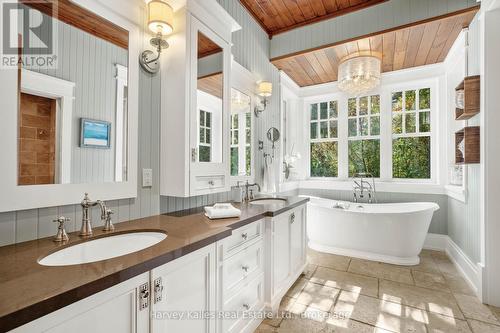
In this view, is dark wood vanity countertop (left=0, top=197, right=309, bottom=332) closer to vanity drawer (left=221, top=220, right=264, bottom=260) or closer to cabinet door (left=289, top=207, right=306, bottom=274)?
vanity drawer (left=221, top=220, right=264, bottom=260)

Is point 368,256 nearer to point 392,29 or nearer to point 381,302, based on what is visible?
point 381,302

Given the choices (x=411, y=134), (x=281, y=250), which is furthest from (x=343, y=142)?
(x=281, y=250)

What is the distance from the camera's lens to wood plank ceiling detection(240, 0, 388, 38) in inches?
106

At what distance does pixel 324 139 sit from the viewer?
4.38m

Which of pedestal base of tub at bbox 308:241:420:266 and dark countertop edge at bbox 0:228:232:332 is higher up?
dark countertop edge at bbox 0:228:232:332

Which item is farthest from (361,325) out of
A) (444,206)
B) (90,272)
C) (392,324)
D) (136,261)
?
(444,206)

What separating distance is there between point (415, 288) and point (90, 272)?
2803 mm

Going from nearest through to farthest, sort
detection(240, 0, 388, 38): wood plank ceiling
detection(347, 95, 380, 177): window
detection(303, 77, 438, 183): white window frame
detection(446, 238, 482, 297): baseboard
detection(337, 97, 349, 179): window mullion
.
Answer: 1. detection(446, 238, 482, 297): baseboard
2. detection(240, 0, 388, 38): wood plank ceiling
3. detection(303, 77, 438, 183): white window frame
4. detection(347, 95, 380, 177): window
5. detection(337, 97, 349, 179): window mullion

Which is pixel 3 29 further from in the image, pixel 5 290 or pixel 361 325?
pixel 361 325

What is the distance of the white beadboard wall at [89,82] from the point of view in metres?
1.20

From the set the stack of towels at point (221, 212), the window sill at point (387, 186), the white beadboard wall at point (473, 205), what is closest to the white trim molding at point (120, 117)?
the stack of towels at point (221, 212)

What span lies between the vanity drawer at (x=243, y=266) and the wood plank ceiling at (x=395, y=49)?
8.37ft

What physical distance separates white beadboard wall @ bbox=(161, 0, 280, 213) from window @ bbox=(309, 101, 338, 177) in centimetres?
127

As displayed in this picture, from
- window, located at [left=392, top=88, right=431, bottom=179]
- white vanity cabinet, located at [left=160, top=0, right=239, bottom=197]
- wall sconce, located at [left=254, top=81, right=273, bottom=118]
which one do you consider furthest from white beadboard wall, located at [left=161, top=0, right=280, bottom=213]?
window, located at [left=392, top=88, right=431, bottom=179]
